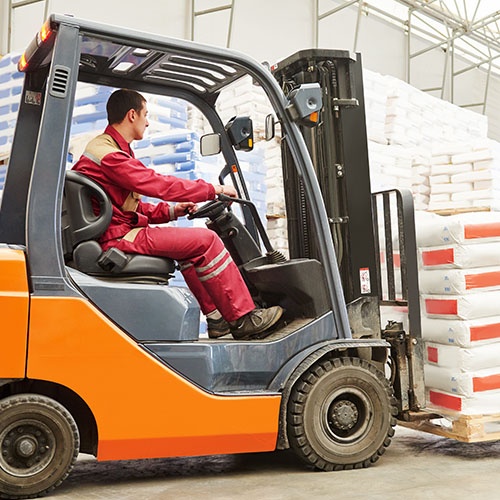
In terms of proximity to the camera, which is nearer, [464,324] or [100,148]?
[100,148]

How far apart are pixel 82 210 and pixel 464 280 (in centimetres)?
207

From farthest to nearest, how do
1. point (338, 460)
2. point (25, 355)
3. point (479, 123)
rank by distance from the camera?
point (479, 123), point (338, 460), point (25, 355)

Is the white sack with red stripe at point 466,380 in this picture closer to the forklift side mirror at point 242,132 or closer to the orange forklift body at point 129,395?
the orange forklift body at point 129,395

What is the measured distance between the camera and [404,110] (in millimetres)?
9406

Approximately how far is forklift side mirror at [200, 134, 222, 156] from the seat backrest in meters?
0.87

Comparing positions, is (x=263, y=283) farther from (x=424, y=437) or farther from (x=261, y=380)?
(x=424, y=437)

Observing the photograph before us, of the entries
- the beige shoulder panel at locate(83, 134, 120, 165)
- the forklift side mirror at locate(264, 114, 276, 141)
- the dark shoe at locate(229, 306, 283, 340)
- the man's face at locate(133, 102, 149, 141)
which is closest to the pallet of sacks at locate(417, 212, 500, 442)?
the dark shoe at locate(229, 306, 283, 340)

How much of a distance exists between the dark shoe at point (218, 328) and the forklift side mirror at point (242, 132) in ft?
3.31

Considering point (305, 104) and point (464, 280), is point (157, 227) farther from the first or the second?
point (464, 280)

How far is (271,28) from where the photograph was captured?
12172 mm

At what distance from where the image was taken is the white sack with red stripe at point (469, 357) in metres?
4.27

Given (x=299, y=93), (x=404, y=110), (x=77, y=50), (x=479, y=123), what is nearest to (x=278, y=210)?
(x=404, y=110)

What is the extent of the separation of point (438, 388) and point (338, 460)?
839 millimetres

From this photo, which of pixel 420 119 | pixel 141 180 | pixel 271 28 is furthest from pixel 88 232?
pixel 271 28
